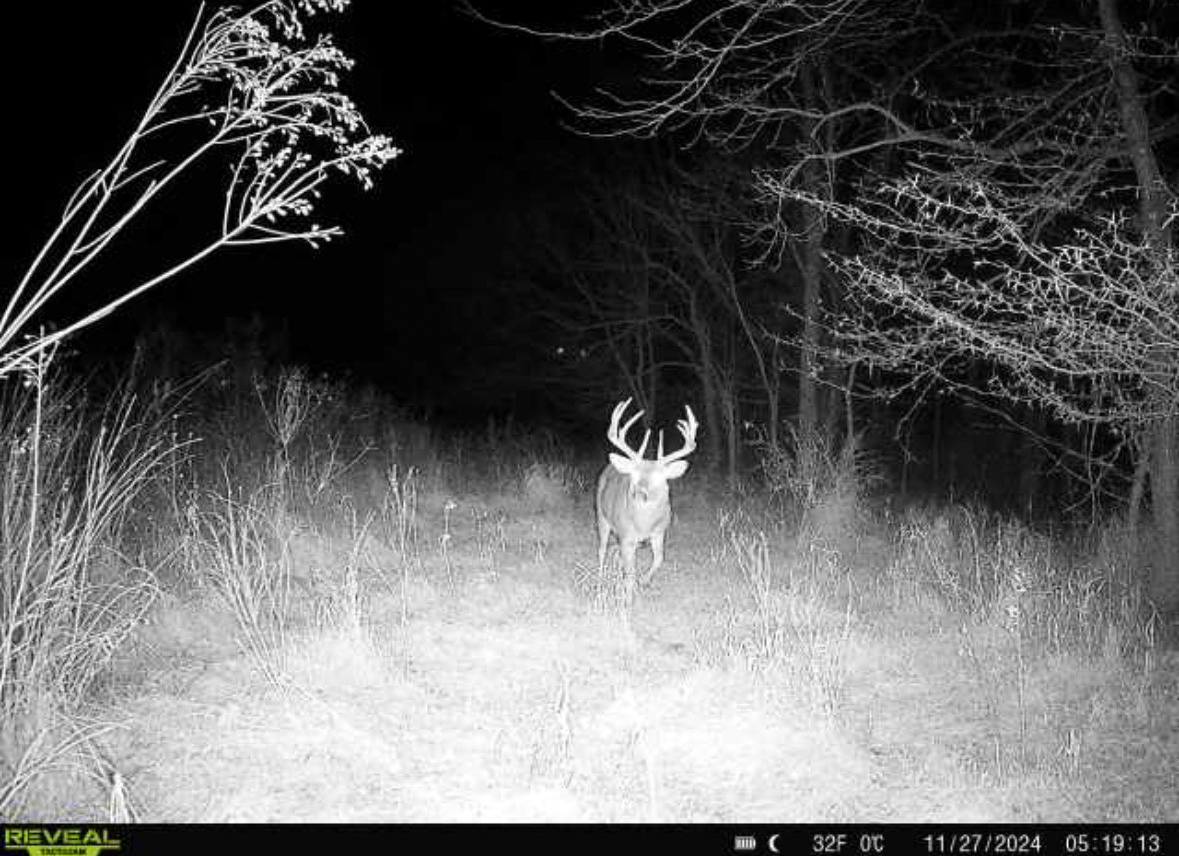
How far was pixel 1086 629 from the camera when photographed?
5.50m

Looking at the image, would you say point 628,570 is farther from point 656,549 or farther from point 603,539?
point 603,539

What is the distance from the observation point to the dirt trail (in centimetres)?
358

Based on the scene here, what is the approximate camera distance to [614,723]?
4.29 m

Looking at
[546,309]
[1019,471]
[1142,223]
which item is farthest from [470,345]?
[1142,223]

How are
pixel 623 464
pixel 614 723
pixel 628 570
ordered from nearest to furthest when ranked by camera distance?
1. pixel 614 723
2. pixel 628 570
3. pixel 623 464

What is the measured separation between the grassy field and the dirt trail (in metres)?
0.02

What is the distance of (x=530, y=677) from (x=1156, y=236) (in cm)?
503

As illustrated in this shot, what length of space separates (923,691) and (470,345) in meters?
20.0

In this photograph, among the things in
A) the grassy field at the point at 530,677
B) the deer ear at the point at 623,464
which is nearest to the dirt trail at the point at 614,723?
the grassy field at the point at 530,677

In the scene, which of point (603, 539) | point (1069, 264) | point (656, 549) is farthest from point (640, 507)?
point (1069, 264)

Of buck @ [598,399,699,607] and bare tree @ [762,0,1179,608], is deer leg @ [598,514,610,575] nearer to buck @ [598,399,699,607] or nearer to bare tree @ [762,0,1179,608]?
buck @ [598,399,699,607]

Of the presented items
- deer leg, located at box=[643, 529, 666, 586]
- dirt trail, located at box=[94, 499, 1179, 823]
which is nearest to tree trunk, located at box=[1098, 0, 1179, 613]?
dirt trail, located at box=[94, 499, 1179, 823]

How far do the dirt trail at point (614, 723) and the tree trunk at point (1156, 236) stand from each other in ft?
6.16

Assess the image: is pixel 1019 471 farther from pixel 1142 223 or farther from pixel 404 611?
pixel 404 611
